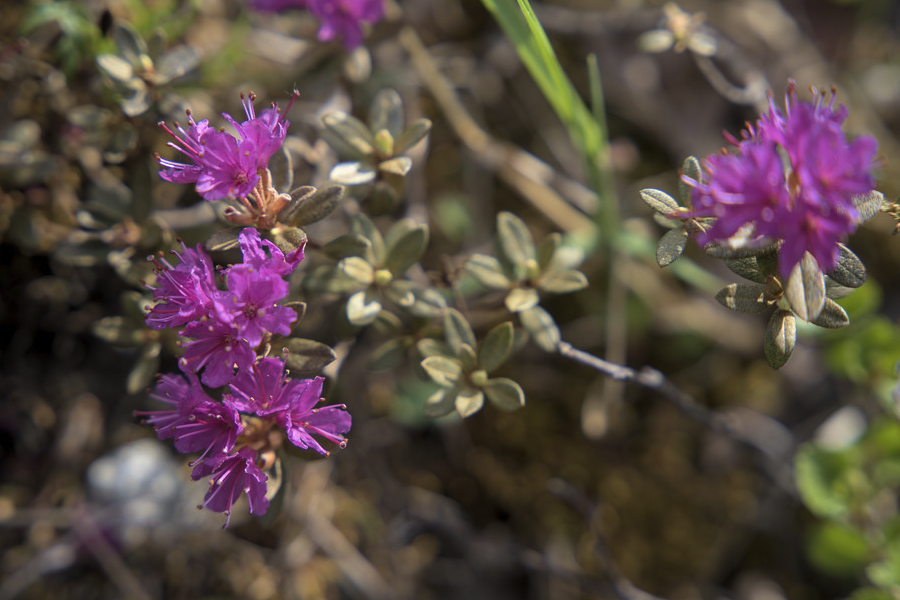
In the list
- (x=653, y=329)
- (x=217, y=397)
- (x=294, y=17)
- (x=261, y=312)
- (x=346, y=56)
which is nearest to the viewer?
(x=261, y=312)

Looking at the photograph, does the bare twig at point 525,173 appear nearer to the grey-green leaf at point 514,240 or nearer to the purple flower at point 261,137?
the grey-green leaf at point 514,240

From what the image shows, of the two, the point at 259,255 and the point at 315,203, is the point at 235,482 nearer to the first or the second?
the point at 259,255

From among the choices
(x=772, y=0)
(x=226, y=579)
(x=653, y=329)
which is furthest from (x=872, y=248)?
(x=226, y=579)

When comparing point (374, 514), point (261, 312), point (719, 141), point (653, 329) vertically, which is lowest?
point (374, 514)

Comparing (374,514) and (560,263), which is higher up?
(560,263)

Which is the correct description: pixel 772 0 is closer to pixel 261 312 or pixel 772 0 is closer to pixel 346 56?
pixel 346 56

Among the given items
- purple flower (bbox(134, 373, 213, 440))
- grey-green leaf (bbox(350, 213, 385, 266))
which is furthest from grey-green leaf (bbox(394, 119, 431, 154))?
purple flower (bbox(134, 373, 213, 440))
